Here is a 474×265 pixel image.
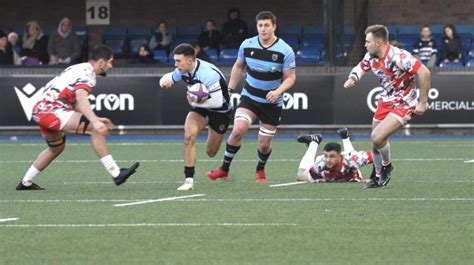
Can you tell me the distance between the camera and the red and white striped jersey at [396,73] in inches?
534

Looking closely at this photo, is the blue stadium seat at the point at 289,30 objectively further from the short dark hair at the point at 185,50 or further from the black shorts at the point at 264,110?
the short dark hair at the point at 185,50

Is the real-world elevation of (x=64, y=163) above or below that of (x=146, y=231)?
below

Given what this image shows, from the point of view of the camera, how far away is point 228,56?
2669cm

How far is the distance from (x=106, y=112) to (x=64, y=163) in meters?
5.83

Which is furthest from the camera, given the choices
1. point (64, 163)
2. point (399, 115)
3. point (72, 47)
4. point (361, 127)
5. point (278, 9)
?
point (278, 9)

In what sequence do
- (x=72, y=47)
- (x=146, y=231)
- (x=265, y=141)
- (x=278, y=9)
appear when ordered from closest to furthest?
1. (x=146, y=231)
2. (x=265, y=141)
3. (x=72, y=47)
4. (x=278, y=9)

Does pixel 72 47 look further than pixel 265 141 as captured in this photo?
Yes

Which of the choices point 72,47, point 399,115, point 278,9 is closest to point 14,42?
point 72,47

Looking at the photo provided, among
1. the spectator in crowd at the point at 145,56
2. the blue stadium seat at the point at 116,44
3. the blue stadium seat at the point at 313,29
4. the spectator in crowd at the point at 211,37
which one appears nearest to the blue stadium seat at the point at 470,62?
the blue stadium seat at the point at 313,29

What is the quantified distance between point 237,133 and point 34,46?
1220cm

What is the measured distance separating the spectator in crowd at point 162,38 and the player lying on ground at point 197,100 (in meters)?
12.1

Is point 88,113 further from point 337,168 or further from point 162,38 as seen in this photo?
point 162,38

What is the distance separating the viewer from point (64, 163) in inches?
717

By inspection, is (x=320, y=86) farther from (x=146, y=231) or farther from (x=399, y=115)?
(x=146, y=231)
